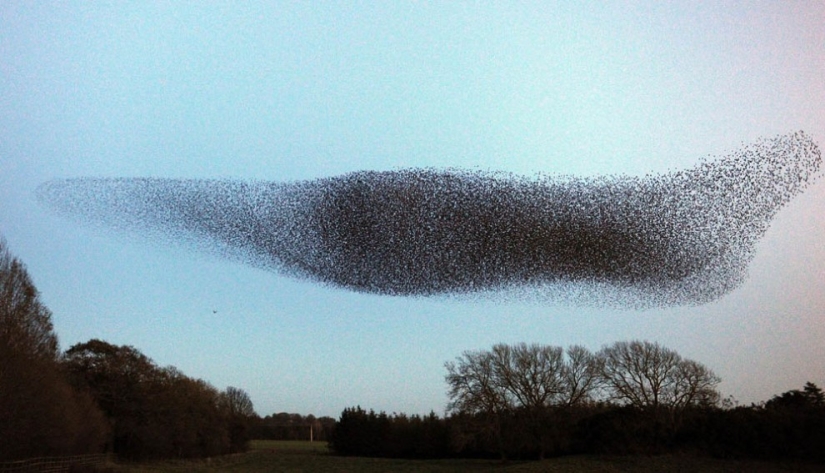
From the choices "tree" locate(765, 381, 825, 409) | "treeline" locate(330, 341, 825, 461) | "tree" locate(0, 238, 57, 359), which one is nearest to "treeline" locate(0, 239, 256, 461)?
"tree" locate(0, 238, 57, 359)

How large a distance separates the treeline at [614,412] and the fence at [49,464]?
24.0 metres

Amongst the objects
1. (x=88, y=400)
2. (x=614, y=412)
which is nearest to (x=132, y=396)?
(x=88, y=400)

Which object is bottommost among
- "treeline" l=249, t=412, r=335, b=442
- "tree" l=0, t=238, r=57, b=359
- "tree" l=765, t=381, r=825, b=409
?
"treeline" l=249, t=412, r=335, b=442

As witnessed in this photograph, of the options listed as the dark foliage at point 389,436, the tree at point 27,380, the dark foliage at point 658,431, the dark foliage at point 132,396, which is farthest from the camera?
the dark foliage at point 389,436

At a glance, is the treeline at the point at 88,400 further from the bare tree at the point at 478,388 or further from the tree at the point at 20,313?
the bare tree at the point at 478,388

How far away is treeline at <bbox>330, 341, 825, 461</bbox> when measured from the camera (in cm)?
3719

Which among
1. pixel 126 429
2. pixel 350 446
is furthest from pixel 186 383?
pixel 350 446

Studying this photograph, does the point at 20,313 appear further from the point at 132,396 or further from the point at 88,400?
the point at 132,396

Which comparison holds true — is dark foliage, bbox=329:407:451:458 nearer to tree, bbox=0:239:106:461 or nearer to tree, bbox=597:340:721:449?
tree, bbox=597:340:721:449

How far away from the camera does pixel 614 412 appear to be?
1714 inches

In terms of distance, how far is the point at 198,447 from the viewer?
69062 mm

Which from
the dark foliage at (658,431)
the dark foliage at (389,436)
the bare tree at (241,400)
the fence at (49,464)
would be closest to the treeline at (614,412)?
the dark foliage at (658,431)

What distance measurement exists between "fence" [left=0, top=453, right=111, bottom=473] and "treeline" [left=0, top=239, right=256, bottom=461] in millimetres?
712

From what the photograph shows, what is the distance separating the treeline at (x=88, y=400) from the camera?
2850cm
